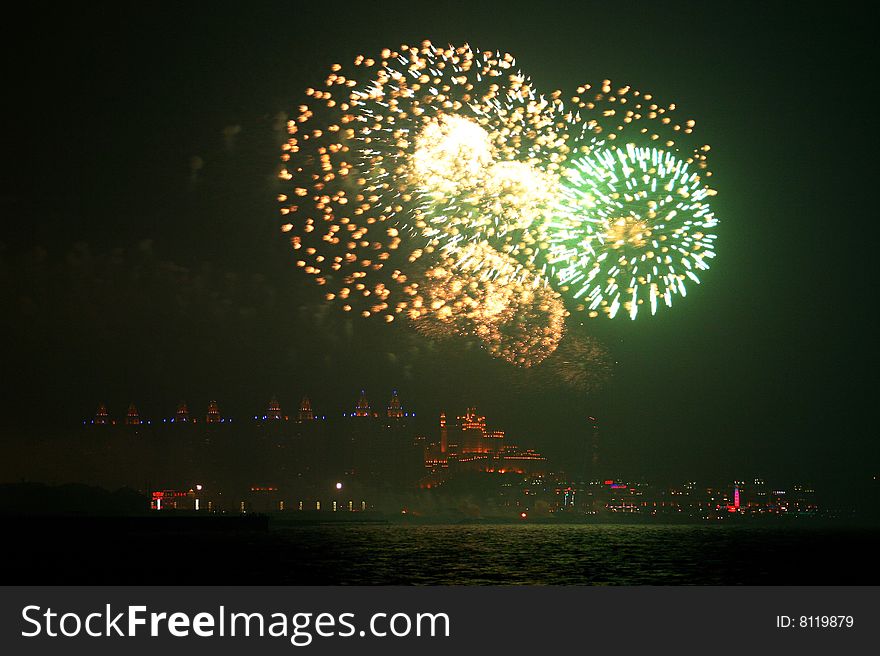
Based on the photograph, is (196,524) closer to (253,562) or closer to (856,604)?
(253,562)

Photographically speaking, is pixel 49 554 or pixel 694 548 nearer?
pixel 49 554

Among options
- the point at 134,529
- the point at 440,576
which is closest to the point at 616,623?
the point at 440,576

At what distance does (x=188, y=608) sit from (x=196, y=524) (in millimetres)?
153807

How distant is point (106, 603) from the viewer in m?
32.3

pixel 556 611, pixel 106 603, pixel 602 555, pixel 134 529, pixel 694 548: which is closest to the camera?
pixel 106 603

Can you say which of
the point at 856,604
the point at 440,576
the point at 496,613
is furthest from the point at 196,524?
the point at 856,604

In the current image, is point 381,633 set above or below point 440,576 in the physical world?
above

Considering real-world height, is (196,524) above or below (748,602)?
below

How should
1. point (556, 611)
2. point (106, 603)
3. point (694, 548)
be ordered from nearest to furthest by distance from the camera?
point (106, 603), point (556, 611), point (694, 548)

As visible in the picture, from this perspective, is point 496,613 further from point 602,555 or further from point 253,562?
point 602,555

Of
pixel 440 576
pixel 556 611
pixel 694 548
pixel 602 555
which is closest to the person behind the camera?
pixel 556 611

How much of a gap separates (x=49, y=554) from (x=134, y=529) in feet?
234

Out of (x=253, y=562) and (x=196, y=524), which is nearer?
(x=253, y=562)

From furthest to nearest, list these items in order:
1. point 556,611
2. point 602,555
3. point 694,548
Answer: point 694,548, point 602,555, point 556,611
